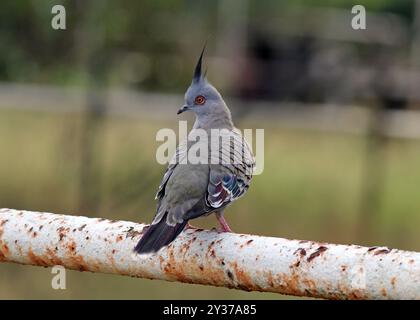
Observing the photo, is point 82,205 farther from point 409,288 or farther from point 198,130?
point 409,288

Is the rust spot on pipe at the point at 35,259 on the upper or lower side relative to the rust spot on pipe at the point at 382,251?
lower

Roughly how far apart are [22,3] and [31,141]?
195 inches

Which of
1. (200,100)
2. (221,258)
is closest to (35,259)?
(221,258)

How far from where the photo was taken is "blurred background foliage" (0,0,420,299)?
44.5ft

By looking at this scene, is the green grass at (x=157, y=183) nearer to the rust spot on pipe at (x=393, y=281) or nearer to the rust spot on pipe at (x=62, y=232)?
the rust spot on pipe at (x=62, y=232)

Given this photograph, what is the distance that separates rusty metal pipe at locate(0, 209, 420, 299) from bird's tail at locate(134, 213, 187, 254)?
3cm

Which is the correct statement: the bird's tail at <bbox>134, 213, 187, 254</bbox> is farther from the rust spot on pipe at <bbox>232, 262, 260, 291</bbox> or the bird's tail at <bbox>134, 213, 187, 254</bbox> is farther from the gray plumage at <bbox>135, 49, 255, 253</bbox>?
the rust spot on pipe at <bbox>232, 262, 260, 291</bbox>

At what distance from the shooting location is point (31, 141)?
19.2 metres

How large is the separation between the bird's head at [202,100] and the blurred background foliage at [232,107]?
4960mm

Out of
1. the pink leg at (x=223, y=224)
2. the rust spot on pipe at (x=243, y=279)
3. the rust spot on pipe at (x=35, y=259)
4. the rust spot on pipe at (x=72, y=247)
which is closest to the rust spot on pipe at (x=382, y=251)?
the rust spot on pipe at (x=243, y=279)

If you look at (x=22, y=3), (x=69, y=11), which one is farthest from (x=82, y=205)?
(x=22, y=3)

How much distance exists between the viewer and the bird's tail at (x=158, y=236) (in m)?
4.47

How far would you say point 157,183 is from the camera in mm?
13703

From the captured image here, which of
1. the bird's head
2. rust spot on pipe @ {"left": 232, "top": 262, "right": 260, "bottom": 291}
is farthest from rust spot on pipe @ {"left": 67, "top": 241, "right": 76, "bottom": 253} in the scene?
the bird's head
